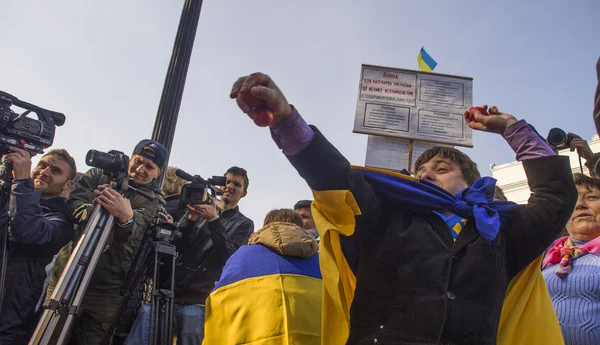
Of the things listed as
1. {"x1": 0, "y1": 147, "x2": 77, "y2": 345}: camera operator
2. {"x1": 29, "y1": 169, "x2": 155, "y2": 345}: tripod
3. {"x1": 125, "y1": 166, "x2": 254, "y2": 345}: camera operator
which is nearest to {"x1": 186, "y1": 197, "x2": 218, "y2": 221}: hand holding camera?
{"x1": 125, "y1": 166, "x2": 254, "y2": 345}: camera operator

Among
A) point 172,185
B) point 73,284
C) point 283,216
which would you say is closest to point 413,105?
point 172,185

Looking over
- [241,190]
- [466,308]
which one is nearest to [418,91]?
[241,190]

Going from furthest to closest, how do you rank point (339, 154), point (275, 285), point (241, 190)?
1. point (241, 190)
2. point (275, 285)
3. point (339, 154)

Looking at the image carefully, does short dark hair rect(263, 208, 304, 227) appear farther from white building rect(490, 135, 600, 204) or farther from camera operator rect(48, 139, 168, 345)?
white building rect(490, 135, 600, 204)

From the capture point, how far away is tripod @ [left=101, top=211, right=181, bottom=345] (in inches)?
101

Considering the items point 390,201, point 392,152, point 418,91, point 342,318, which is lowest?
point 342,318

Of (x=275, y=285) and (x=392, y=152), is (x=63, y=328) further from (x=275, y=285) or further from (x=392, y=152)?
(x=392, y=152)

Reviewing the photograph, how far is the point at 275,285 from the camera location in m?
2.08

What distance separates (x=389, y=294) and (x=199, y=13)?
5.60m

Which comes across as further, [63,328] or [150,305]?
[150,305]

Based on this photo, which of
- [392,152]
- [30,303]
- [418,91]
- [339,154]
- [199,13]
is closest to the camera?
[339,154]

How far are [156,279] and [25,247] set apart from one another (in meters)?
0.76

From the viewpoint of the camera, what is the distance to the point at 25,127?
2.66m

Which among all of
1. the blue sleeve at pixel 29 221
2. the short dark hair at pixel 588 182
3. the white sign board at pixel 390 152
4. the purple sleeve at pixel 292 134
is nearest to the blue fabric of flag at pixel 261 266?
the purple sleeve at pixel 292 134
